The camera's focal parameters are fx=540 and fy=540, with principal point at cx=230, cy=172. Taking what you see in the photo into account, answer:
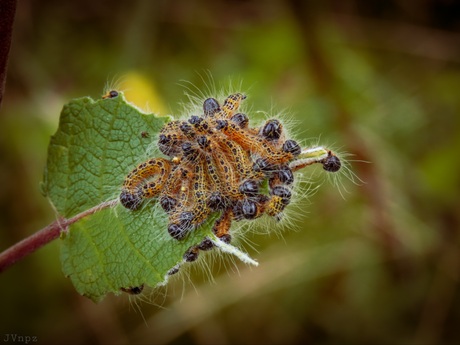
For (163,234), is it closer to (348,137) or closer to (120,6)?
(348,137)

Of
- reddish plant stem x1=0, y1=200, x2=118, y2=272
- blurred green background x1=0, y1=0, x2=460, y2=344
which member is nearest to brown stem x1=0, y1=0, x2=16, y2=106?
reddish plant stem x1=0, y1=200, x2=118, y2=272

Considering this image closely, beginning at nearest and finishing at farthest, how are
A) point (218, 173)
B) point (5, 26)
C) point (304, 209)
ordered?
point (5, 26), point (218, 173), point (304, 209)

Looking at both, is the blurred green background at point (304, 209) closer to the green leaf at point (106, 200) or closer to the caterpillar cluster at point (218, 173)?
the green leaf at point (106, 200)

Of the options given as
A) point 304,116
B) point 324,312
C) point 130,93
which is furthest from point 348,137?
point 130,93

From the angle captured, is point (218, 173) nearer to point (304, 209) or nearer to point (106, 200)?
point (106, 200)

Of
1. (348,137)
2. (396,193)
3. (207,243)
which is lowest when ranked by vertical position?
(207,243)

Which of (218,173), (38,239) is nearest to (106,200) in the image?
(38,239)
